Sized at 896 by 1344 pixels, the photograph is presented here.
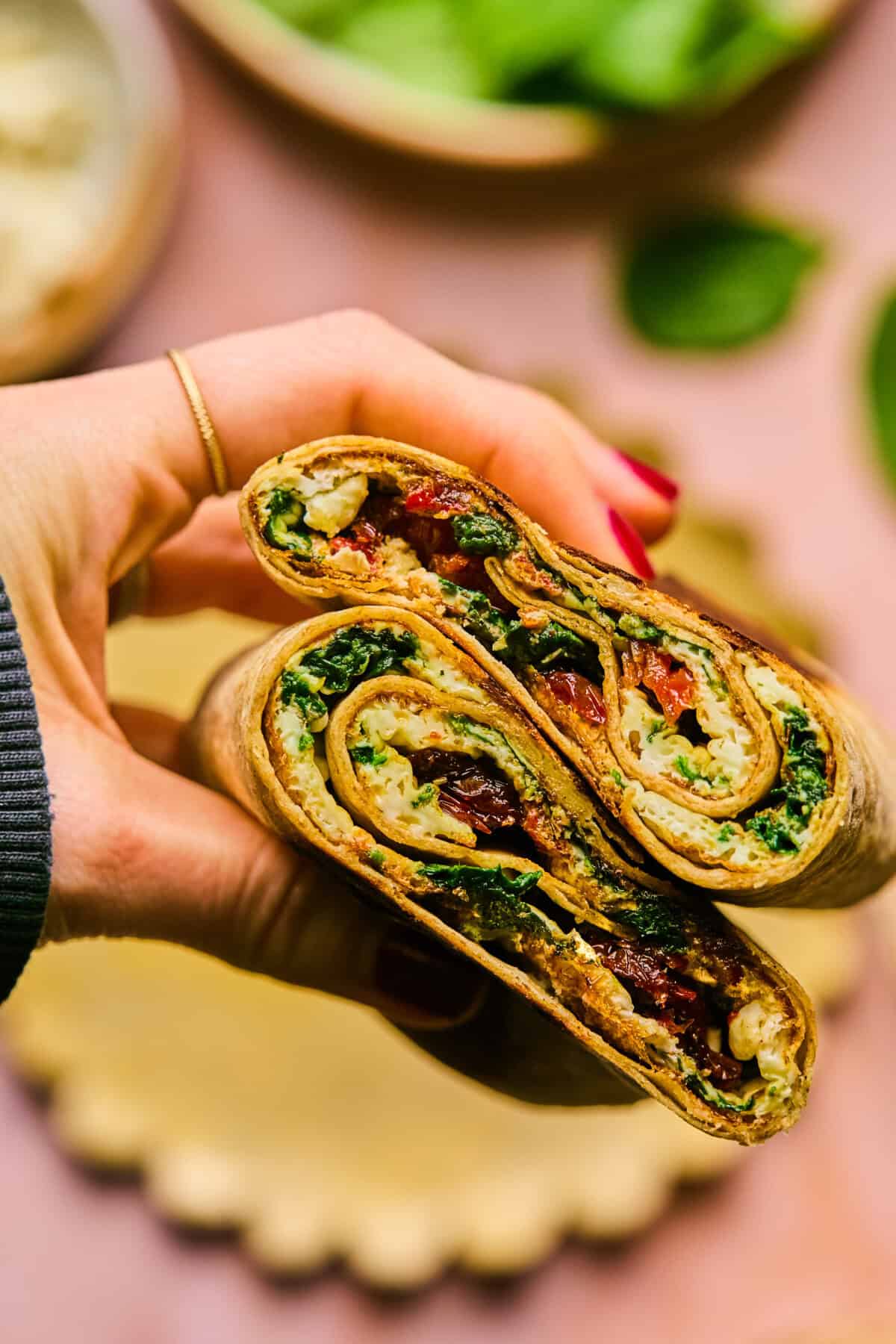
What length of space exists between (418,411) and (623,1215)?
1.82 metres

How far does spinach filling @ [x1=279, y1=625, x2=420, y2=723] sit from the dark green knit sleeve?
1.13ft

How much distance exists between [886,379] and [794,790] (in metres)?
1.97

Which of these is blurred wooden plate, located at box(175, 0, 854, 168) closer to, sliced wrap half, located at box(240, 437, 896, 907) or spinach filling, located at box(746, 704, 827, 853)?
sliced wrap half, located at box(240, 437, 896, 907)

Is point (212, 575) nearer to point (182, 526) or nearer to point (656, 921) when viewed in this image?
point (182, 526)

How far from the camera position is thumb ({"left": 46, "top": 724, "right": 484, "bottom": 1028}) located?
1657mm

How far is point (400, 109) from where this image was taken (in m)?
2.91

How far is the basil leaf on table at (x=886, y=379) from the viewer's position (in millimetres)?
3086

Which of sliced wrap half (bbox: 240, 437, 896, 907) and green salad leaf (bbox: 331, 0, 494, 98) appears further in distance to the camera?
green salad leaf (bbox: 331, 0, 494, 98)

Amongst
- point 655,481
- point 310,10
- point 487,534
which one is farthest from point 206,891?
point 310,10

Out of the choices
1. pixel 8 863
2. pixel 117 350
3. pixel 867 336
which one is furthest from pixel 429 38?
pixel 8 863

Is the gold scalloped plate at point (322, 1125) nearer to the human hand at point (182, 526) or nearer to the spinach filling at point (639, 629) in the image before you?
the human hand at point (182, 526)

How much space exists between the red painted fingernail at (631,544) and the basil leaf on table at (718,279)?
1.22m

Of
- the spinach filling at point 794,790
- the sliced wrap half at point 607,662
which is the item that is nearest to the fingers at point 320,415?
the sliced wrap half at point 607,662

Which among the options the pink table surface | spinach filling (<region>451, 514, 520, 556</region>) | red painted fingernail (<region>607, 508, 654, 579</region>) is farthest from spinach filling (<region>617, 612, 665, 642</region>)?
the pink table surface
